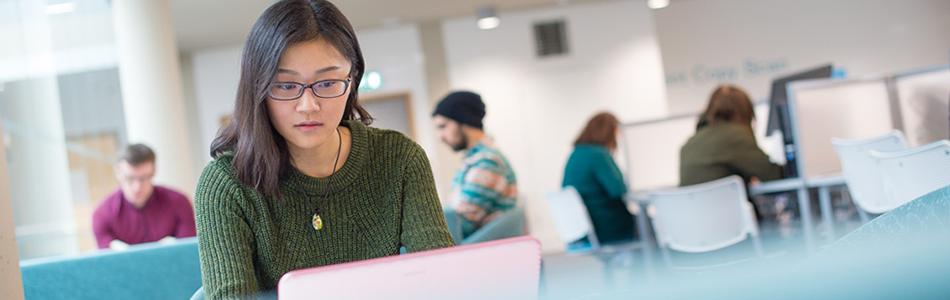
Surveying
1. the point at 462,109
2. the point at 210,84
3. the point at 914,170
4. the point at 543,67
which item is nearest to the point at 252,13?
the point at 210,84

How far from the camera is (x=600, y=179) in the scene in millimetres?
4734

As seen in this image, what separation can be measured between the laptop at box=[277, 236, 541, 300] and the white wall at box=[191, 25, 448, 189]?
26.7 feet

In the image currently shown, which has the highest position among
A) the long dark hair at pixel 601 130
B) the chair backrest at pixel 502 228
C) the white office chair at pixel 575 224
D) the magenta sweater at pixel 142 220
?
the long dark hair at pixel 601 130

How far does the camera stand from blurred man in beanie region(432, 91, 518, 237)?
3211mm

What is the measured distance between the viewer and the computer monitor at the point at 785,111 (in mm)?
4258

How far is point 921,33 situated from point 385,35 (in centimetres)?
619

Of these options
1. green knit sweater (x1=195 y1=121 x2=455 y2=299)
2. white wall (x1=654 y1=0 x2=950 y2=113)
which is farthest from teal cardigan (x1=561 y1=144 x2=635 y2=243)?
white wall (x1=654 y1=0 x2=950 y2=113)

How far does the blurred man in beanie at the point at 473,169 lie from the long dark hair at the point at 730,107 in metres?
1.39

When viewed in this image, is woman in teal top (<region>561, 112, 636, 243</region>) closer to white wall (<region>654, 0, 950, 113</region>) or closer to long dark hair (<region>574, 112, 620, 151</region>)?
long dark hair (<region>574, 112, 620, 151</region>)

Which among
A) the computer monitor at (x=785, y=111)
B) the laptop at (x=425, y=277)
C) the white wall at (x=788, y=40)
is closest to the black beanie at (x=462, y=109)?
the computer monitor at (x=785, y=111)

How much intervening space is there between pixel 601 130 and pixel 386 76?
4434 mm

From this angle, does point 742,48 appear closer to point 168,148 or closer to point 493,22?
point 493,22

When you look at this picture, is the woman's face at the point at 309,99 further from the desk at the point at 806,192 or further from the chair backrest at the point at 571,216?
the chair backrest at the point at 571,216

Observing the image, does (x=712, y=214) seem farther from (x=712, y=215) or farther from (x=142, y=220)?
(x=142, y=220)
